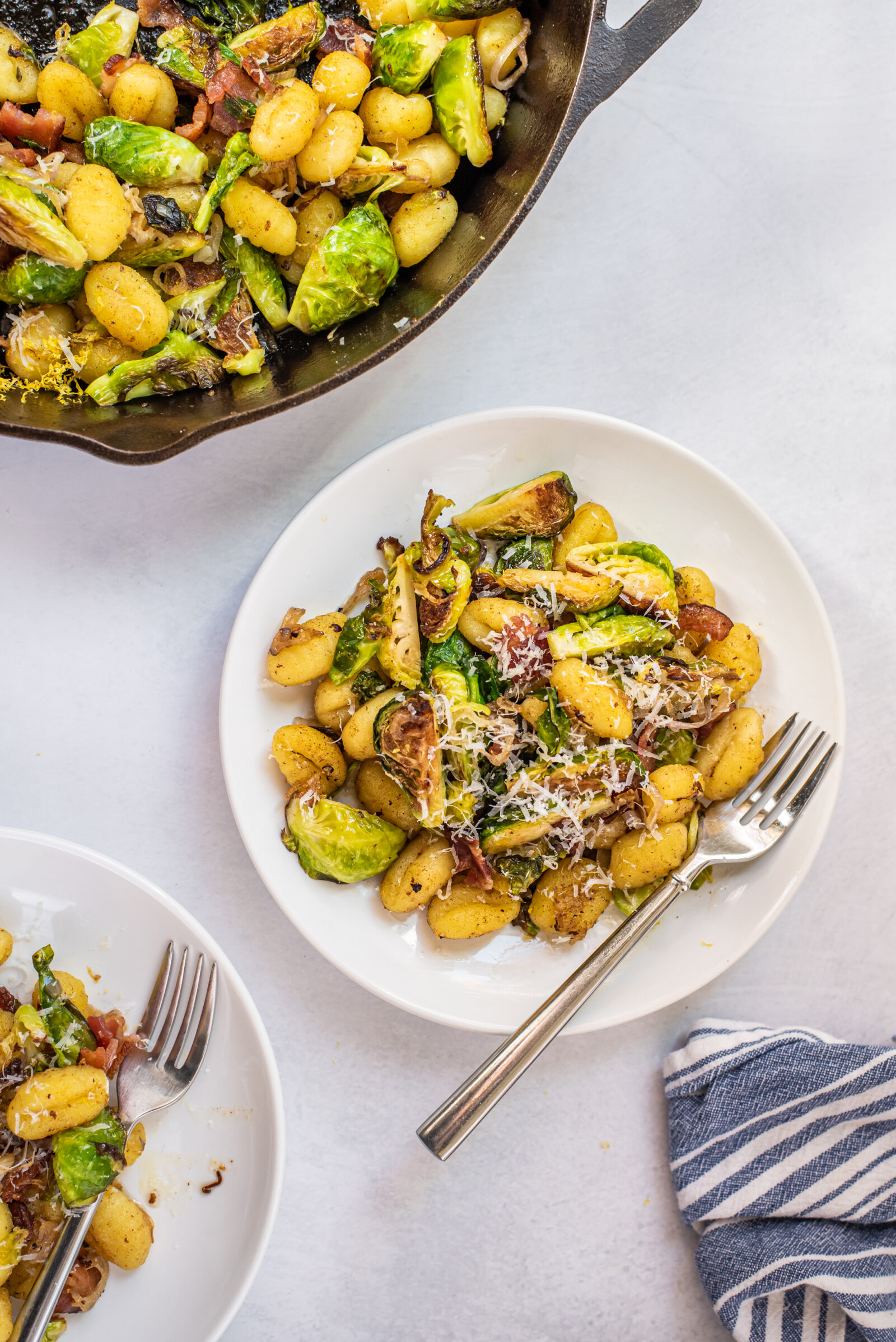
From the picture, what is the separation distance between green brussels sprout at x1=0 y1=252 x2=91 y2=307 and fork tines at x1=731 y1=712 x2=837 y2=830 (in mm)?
1374

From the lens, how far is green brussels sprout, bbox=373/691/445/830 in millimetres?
1456

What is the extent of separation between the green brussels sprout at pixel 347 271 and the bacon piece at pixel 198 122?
0.81 feet

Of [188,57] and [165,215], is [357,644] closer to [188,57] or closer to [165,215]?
[165,215]

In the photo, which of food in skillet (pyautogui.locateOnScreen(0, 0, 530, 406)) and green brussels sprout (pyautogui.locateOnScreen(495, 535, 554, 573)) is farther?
green brussels sprout (pyautogui.locateOnScreen(495, 535, 554, 573))

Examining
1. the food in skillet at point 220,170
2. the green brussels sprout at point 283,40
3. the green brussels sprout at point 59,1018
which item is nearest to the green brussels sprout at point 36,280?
the food in skillet at point 220,170

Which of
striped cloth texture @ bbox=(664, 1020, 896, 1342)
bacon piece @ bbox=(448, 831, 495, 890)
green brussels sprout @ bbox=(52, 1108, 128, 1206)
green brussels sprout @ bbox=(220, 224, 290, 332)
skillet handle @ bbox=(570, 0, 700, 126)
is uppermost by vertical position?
skillet handle @ bbox=(570, 0, 700, 126)

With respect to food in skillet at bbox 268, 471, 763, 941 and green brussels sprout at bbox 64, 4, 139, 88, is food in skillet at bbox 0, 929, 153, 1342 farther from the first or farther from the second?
green brussels sprout at bbox 64, 4, 139, 88

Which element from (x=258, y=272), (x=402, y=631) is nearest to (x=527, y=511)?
(x=402, y=631)

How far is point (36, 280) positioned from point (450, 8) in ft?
2.51

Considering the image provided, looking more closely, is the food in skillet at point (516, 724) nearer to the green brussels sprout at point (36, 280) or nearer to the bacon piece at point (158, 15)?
the green brussels sprout at point (36, 280)

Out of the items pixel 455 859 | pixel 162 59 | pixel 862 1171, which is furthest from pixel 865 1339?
pixel 162 59

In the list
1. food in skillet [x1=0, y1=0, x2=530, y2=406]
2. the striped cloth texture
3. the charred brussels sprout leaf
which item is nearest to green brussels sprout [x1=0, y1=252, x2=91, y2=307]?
food in skillet [x1=0, y1=0, x2=530, y2=406]

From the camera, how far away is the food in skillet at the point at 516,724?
1498mm

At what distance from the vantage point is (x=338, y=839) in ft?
5.00
